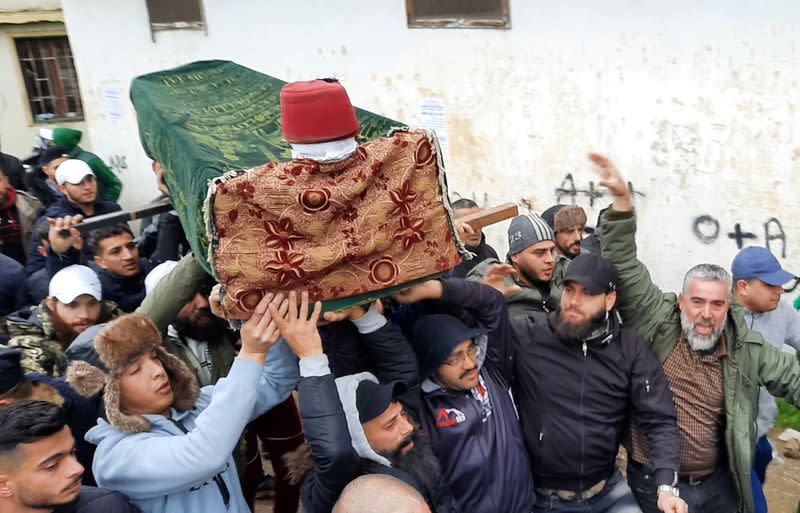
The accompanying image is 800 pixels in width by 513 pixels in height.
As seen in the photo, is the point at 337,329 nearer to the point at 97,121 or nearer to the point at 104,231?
the point at 104,231

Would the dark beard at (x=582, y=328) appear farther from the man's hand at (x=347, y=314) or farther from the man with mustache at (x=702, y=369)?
the man's hand at (x=347, y=314)

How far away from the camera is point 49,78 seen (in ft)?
46.0

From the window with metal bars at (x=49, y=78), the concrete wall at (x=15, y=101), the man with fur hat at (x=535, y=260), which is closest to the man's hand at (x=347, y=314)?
the man with fur hat at (x=535, y=260)

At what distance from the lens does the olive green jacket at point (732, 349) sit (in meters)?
3.31

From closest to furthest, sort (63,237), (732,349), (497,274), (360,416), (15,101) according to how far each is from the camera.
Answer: (360,416), (732,349), (497,274), (63,237), (15,101)

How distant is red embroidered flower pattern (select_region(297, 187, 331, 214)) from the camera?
2605mm

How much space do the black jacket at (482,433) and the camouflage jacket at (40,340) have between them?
1835 mm

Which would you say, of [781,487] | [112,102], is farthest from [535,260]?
[112,102]

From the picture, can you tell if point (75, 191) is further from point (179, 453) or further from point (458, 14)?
point (179, 453)

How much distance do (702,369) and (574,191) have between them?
3.07 meters

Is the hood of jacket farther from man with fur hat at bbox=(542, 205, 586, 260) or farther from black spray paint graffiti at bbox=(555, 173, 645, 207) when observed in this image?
black spray paint graffiti at bbox=(555, 173, 645, 207)

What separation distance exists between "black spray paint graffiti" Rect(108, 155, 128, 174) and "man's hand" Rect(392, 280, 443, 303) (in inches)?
335

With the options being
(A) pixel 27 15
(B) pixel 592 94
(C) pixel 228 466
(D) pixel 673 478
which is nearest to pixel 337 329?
(C) pixel 228 466

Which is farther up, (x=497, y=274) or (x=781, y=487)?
(x=497, y=274)
